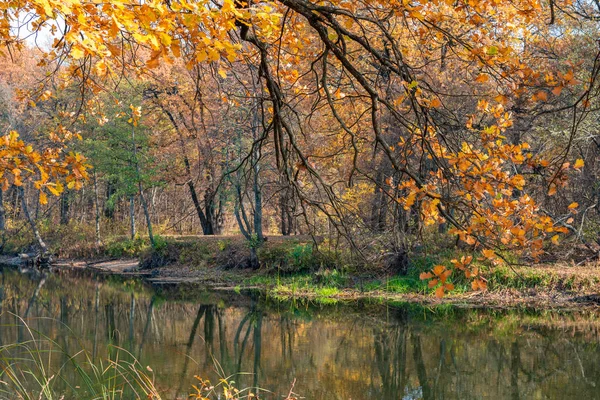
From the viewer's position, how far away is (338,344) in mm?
9391

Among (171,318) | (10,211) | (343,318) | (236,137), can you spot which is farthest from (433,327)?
(10,211)

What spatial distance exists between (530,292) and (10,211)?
917 inches

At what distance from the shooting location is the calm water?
752 centimetres

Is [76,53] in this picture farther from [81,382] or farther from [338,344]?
[338,344]

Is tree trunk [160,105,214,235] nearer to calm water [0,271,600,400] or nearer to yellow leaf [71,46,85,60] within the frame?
calm water [0,271,600,400]

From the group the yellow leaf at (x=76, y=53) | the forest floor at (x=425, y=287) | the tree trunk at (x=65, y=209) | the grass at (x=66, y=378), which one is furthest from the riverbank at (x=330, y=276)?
the yellow leaf at (x=76, y=53)

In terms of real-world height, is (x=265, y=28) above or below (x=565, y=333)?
above

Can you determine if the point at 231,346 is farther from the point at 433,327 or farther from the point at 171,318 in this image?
the point at 433,327

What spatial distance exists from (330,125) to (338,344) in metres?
6.25

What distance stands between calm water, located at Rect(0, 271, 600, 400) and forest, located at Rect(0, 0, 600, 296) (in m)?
1.35

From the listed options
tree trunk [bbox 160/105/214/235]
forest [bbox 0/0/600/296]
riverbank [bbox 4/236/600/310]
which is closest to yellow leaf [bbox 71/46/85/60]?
forest [bbox 0/0/600/296]

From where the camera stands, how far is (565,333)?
9656mm

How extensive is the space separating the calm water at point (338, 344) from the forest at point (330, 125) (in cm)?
135

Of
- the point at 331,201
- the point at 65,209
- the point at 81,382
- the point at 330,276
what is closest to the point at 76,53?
the point at 331,201
